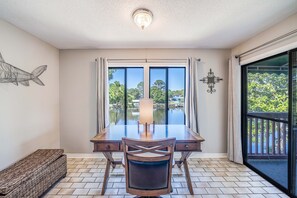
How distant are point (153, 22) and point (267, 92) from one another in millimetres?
2214

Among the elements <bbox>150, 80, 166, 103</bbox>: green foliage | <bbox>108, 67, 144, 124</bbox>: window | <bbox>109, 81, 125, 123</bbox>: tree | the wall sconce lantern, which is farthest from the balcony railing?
<bbox>109, 81, 125, 123</bbox>: tree

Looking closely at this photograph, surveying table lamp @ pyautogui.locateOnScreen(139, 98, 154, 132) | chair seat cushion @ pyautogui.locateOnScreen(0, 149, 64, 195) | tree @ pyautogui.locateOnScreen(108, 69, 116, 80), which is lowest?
chair seat cushion @ pyautogui.locateOnScreen(0, 149, 64, 195)

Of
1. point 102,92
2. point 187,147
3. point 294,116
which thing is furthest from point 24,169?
point 294,116

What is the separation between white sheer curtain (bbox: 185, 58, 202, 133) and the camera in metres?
3.56

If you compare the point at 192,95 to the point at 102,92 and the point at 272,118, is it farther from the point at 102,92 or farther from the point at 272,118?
the point at 102,92

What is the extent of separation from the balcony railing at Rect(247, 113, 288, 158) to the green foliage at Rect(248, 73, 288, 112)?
12 centimetres

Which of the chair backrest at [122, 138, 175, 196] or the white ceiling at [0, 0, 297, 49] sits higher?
the white ceiling at [0, 0, 297, 49]

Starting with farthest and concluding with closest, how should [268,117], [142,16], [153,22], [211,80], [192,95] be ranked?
[211,80] → [192,95] → [268,117] → [153,22] → [142,16]

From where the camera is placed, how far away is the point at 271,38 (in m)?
2.56

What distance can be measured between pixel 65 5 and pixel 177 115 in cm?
288

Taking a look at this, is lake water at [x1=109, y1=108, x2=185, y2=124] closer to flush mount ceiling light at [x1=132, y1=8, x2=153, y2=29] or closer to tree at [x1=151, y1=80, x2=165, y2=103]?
tree at [x1=151, y1=80, x2=165, y2=103]

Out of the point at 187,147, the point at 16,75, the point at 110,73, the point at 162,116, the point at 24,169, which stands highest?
the point at 110,73

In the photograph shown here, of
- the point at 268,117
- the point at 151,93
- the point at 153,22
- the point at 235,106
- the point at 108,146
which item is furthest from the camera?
the point at 151,93

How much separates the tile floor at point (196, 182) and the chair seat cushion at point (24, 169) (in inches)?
18.0
